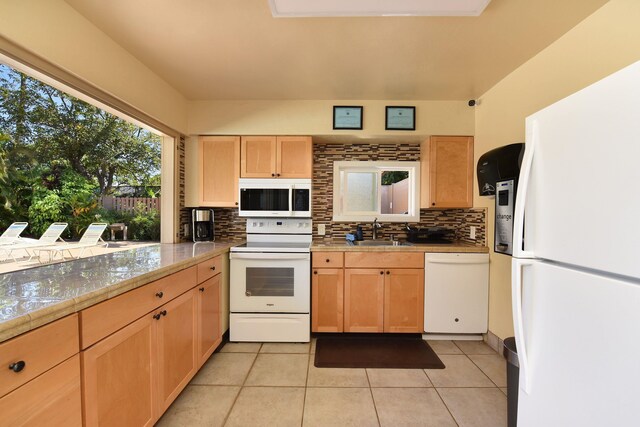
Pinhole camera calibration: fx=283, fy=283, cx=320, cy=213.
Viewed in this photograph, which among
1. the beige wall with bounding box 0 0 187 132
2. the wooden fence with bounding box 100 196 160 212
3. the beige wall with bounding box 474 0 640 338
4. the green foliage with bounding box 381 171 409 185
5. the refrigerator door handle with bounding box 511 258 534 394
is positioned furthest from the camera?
the green foliage with bounding box 381 171 409 185

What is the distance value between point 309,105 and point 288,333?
2207 mm

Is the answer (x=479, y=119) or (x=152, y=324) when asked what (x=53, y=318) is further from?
(x=479, y=119)

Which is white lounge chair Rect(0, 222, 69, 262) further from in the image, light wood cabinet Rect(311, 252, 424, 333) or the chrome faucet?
the chrome faucet

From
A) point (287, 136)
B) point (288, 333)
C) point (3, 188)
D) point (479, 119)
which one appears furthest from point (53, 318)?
point (479, 119)

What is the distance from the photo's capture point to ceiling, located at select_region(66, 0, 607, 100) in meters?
1.60

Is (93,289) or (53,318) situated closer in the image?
(53,318)

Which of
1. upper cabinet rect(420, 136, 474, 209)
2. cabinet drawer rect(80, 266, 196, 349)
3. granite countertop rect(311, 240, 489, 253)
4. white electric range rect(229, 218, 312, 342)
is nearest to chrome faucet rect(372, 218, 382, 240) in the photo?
granite countertop rect(311, 240, 489, 253)

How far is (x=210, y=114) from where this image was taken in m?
2.89

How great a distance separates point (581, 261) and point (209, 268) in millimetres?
2159

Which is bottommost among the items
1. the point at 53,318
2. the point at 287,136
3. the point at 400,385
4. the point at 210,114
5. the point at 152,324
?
the point at 400,385

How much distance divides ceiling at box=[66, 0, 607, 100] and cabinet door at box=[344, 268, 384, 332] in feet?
5.66

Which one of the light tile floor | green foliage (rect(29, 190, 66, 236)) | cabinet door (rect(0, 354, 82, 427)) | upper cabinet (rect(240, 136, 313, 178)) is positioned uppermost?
upper cabinet (rect(240, 136, 313, 178))

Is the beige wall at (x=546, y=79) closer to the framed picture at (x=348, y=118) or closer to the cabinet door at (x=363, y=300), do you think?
the cabinet door at (x=363, y=300)

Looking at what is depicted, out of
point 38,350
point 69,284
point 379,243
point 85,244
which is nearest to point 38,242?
point 85,244
